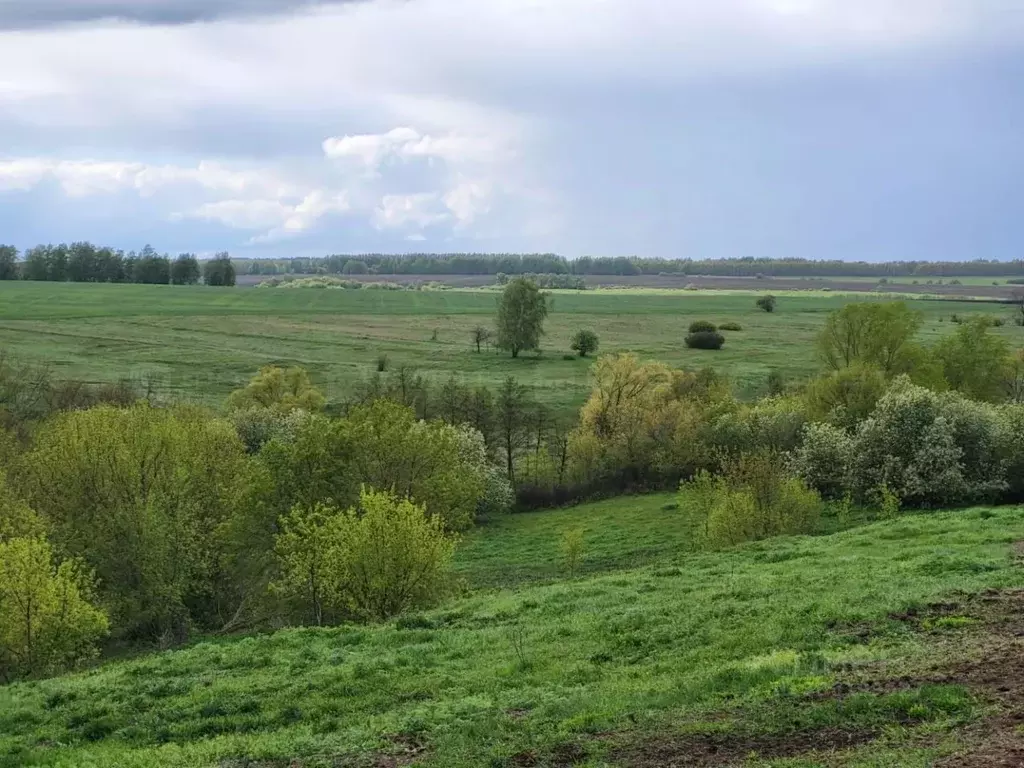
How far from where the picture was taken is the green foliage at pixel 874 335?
67688mm

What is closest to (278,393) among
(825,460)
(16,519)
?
(16,519)

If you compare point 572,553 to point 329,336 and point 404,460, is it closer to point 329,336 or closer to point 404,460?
point 404,460

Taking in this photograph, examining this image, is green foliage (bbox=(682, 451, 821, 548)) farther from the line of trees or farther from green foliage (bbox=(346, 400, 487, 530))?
green foliage (bbox=(346, 400, 487, 530))

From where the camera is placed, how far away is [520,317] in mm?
119625

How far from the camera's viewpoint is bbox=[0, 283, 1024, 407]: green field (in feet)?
336

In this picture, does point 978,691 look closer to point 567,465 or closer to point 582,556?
point 582,556

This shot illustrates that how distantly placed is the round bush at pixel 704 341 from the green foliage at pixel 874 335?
58002mm

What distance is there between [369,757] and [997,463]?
39.2m

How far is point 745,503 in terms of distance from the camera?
37.5 m

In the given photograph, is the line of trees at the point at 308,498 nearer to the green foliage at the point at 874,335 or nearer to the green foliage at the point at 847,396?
the green foliage at the point at 847,396

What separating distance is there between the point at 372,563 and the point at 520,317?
3645 inches

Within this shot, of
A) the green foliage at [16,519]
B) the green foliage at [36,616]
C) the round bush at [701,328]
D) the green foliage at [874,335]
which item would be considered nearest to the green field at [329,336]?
the round bush at [701,328]

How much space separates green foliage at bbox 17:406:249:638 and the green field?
169 feet

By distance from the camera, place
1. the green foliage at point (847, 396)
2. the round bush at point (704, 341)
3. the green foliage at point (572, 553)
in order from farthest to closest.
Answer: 1. the round bush at point (704, 341)
2. the green foliage at point (847, 396)
3. the green foliage at point (572, 553)
